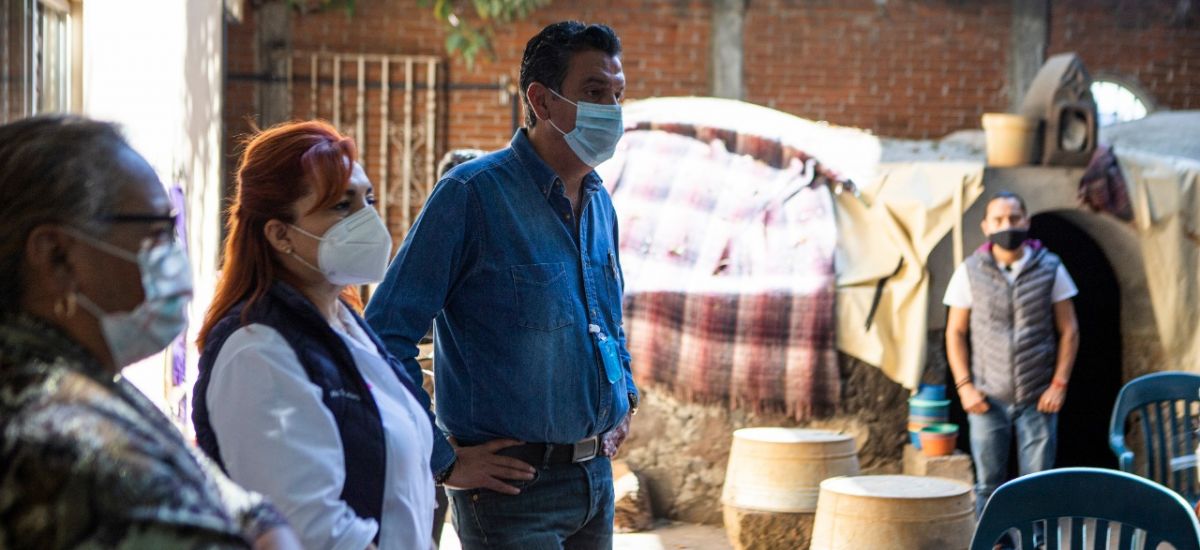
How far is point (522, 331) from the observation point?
2801 mm

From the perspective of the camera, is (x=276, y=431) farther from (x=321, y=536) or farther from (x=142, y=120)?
(x=142, y=120)

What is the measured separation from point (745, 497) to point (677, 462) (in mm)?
2017

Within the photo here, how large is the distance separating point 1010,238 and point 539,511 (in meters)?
4.86

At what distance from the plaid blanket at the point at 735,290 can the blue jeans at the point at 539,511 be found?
4.94 m

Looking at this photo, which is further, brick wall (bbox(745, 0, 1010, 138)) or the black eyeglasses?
brick wall (bbox(745, 0, 1010, 138))

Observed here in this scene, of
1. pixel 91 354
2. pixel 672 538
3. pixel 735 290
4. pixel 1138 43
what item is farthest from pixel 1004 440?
pixel 1138 43

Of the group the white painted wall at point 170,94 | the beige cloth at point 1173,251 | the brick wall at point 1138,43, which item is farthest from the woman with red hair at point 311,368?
the brick wall at point 1138,43

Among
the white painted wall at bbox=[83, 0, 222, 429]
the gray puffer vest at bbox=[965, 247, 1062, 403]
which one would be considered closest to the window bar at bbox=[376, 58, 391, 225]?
the white painted wall at bbox=[83, 0, 222, 429]

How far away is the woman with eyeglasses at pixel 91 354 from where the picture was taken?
1146mm

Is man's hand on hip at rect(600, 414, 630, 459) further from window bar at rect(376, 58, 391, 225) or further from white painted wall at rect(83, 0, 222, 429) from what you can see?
window bar at rect(376, 58, 391, 225)

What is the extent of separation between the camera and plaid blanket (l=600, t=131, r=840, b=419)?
25.6 feet

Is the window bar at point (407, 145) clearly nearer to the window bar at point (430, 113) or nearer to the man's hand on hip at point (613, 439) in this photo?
the window bar at point (430, 113)

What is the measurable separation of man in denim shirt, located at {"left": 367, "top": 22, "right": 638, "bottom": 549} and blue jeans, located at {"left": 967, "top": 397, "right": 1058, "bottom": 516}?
4.53m

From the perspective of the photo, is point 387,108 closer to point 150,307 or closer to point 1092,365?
point 1092,365
